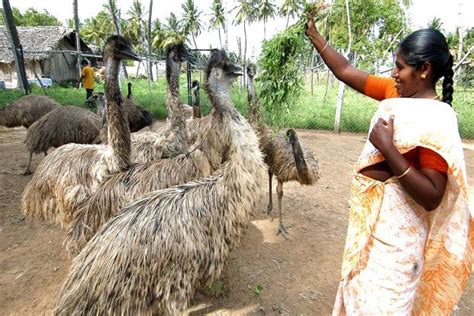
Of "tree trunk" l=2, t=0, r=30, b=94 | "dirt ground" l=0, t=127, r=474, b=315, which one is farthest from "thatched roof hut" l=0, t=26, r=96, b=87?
"dirt ground" l=0, t=127, r=474, b=315

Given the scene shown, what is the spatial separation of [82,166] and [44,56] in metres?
23.7

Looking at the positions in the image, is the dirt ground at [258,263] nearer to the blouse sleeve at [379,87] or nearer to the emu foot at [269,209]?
the emu foot at [269,209]

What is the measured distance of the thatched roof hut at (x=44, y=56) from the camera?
74.9 ft

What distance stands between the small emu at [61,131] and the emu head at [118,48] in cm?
272

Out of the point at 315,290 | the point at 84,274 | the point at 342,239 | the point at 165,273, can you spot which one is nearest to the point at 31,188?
the point at 84,274

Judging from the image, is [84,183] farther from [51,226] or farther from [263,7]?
[263,7]

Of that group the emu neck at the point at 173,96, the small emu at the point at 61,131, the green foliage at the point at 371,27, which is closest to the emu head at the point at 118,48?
the emu neck at the point at 173,96

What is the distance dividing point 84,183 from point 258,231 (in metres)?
2.24

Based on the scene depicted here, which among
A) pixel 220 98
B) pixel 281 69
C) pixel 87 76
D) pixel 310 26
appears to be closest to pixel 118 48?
pixel 220 98

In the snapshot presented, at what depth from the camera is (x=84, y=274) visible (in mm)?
2164

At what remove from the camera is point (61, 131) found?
575 cm

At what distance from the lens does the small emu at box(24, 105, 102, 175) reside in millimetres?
5746

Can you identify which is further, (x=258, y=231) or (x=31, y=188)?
(x=258, y=231)

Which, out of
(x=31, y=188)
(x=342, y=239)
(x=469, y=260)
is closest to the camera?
(x=469, y=260)
